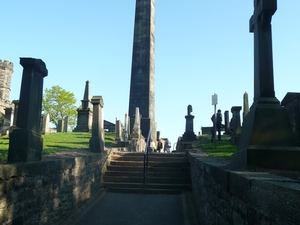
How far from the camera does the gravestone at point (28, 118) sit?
215 inches

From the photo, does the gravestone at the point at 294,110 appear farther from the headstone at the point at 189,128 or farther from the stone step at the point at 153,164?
the headstone at the point at 189,128

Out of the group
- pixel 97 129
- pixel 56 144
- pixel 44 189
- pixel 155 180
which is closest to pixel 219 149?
pixel 155 180

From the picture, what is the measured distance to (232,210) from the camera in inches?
146

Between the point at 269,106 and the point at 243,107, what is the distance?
1129cm

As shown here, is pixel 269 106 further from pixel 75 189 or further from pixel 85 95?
pixel 85 95

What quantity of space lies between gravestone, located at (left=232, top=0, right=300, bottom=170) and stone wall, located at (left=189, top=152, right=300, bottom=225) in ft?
2.07

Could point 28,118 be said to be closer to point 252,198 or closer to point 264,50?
point 252,198

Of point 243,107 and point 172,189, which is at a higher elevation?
point 243,107

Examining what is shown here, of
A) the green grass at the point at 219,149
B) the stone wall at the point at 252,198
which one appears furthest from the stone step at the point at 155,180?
the stone wall at the point at 252,198

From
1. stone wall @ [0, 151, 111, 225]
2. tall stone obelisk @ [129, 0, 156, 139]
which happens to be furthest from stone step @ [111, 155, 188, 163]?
tall stone obelisk @ [129, 0, 156, 139]

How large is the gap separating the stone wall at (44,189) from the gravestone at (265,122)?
3445mm

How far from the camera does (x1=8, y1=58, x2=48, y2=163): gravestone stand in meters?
5.46

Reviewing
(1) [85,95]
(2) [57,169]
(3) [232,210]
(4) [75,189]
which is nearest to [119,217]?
(4) [75,189]

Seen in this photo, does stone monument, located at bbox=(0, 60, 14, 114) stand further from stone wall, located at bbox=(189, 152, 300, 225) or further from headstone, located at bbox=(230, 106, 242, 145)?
stone wall, located at bbox=(189, 152, 300, 225)
